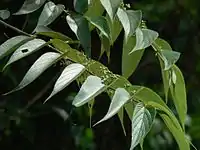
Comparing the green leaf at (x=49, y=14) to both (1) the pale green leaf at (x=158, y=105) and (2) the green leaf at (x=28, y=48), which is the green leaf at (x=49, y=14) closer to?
(2) the green leaf at (x=28, y=48)

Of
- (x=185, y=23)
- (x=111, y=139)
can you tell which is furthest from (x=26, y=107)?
(x=185, y=23)

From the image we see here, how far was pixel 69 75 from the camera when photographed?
0.82m

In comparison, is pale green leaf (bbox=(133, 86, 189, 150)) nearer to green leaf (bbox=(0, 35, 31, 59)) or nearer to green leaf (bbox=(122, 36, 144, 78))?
green leaf (bbox=(122, 36, 144, 78))

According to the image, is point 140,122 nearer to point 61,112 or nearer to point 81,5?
point 81,5

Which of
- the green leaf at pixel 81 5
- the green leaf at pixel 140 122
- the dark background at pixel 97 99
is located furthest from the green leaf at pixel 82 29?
the dark background at pixel 97 99

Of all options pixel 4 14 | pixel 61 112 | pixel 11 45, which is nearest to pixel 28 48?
pixel 11 45

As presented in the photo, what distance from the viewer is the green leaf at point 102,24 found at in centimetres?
86

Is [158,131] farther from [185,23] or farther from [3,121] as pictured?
[3,121]

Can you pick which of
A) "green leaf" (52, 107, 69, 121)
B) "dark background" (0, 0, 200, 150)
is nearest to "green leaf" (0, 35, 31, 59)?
"dark background" (0, 0, 200, 150)

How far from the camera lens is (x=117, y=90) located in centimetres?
82

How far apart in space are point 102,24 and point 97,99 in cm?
89

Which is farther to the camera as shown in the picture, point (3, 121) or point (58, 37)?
point (3, 121)

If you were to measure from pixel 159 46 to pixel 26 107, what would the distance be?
0.76 metres

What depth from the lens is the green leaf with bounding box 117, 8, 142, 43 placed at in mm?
847
